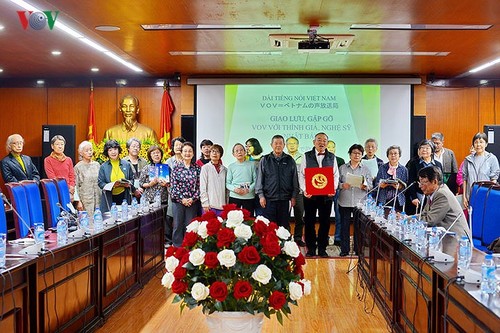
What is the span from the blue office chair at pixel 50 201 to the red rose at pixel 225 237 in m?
3.79

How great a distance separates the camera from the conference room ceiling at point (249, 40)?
5125mm

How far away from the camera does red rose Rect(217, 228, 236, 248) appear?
81.7 inches

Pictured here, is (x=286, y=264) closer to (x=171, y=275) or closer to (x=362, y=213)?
(x=171, y=275)

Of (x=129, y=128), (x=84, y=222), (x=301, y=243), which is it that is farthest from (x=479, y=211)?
(x=129, y=128)

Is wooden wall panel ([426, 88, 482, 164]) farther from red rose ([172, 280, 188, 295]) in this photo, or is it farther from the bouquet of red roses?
red rose ([172, 280, 188, 295])

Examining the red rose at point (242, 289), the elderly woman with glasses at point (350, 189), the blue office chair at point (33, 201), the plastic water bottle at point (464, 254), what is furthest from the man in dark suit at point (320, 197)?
the red rose at point (242, 289)

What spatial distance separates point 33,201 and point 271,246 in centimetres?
369

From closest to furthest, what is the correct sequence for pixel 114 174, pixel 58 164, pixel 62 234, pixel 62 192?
pixel 62 234, pixel 62 192, pixel 114 174, pixel 58 164

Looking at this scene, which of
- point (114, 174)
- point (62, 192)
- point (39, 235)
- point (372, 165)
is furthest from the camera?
point (372, 165)

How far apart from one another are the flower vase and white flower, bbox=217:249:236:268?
0.18 m

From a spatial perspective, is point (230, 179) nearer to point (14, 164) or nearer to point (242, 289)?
point (14, 164)

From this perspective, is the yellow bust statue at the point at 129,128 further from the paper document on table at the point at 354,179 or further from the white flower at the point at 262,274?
the white flower at the point at 262,274

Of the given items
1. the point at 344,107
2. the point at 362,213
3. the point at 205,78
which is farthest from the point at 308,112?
the point at 362,213

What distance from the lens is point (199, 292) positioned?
1994 millimetres
